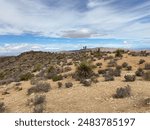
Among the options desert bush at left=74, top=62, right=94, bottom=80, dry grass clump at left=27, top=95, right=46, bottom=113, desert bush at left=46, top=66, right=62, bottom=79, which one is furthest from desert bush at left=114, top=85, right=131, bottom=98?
desert bush at left=46, top=66, right=62, bottom=79

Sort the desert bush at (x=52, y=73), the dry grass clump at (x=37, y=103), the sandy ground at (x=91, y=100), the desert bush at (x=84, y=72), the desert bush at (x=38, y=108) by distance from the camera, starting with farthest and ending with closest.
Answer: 1. the desert bush at (x=52, y=73)
2. the desert bush at (x=84, y=72)
3. the dry grass clump at (x=37, y=103)
4. the desert bush at (x=38, y=108)
5. the sandy ground at (x=91, y=100)

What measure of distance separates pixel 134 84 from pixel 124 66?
33.9 feet

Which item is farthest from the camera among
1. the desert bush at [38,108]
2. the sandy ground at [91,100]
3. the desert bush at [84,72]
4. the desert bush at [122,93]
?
the desert bush at [84,72]

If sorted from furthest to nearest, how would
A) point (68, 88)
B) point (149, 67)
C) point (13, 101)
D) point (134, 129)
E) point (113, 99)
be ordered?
1. point (149, 67)
2. point (68, 88)
3. point (13, 101)
4. point (113, 99)
5. point (134, 129)

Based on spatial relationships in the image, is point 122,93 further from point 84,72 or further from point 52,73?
point 52,73

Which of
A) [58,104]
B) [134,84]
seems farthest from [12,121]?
[134,84]

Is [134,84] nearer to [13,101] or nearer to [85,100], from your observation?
[85,100]

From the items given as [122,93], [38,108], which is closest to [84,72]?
[122,93]

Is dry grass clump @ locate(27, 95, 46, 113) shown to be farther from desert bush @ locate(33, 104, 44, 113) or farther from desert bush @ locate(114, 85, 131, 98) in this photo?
desert bush @ locate(114, 85, 131, 98)

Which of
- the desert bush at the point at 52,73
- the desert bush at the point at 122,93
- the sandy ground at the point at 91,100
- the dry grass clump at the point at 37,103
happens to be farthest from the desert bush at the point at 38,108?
the desert bush at the point at 52,73

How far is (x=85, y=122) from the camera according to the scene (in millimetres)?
6480

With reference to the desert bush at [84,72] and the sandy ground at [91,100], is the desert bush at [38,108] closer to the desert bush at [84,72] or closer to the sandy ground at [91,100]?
the sandy ground at [91,100]

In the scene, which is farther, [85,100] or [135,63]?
[135,63]

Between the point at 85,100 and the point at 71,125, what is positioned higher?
the point at 71,125
